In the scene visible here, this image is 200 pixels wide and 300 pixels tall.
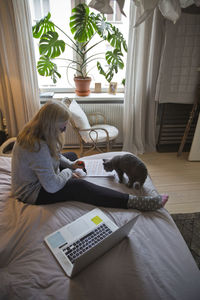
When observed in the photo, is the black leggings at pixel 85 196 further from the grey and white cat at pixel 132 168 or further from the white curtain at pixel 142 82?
the white curtain at pixel 142 82

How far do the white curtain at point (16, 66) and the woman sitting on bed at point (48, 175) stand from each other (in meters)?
1.41

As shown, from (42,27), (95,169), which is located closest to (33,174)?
(95,169)

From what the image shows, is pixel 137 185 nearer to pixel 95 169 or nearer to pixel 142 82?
pixel 95 169

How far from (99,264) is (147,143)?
7.15 ft

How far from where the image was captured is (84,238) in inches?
39.3

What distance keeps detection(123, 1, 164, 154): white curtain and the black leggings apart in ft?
4.98

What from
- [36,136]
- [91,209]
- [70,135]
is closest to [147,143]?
[70,135]

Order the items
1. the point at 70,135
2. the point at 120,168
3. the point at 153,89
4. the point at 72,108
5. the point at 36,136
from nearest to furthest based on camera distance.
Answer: the point at 36,136
the point at 120,168
the point at 72,108
the point at 153,89
the point at 70,135

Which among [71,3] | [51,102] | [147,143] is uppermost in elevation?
[71,3]

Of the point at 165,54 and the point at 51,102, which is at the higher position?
the point at 165,54

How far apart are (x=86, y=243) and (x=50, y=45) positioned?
7.18ft

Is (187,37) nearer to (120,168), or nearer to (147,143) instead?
(147,143)

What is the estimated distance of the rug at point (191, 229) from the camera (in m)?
1.41

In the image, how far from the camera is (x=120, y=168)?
1395 mm
